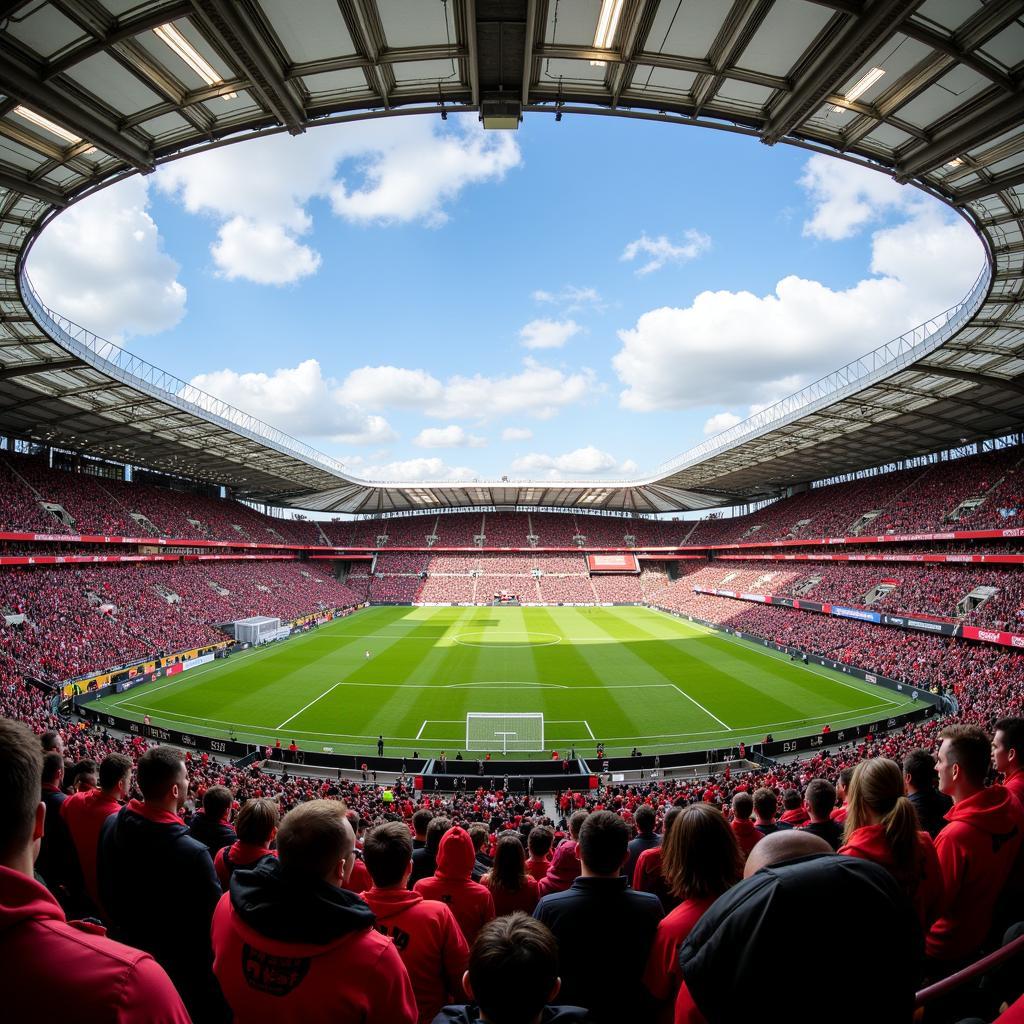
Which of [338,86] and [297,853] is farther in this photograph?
[338,86]

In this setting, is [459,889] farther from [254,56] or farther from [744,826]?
[254,56]

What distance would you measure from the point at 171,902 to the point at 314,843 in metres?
1.88

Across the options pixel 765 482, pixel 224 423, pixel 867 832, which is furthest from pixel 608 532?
pixel 867 832

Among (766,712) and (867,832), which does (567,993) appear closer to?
(867,832)

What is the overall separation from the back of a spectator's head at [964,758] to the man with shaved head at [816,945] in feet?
10.3

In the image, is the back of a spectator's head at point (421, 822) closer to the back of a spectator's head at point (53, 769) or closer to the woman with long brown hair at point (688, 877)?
the back of a spectator's head at point (53, 769)

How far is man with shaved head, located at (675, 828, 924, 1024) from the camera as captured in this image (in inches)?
60.9

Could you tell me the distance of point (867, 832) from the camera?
3471mm

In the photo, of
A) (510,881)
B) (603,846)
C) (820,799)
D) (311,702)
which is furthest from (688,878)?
(311,702)

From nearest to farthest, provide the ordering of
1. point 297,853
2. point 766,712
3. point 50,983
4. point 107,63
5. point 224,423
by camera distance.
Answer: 1. point 50,983
2. point 297,853
3. point 107,63
4. point 766,712
5. point 224,423

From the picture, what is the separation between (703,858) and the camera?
3.08 metres

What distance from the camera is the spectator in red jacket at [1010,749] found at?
4586 mm

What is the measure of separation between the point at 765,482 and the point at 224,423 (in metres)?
56.4

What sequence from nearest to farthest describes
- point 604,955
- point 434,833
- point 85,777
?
1. point 604,955
2. point 434,833
3. point 85,777
